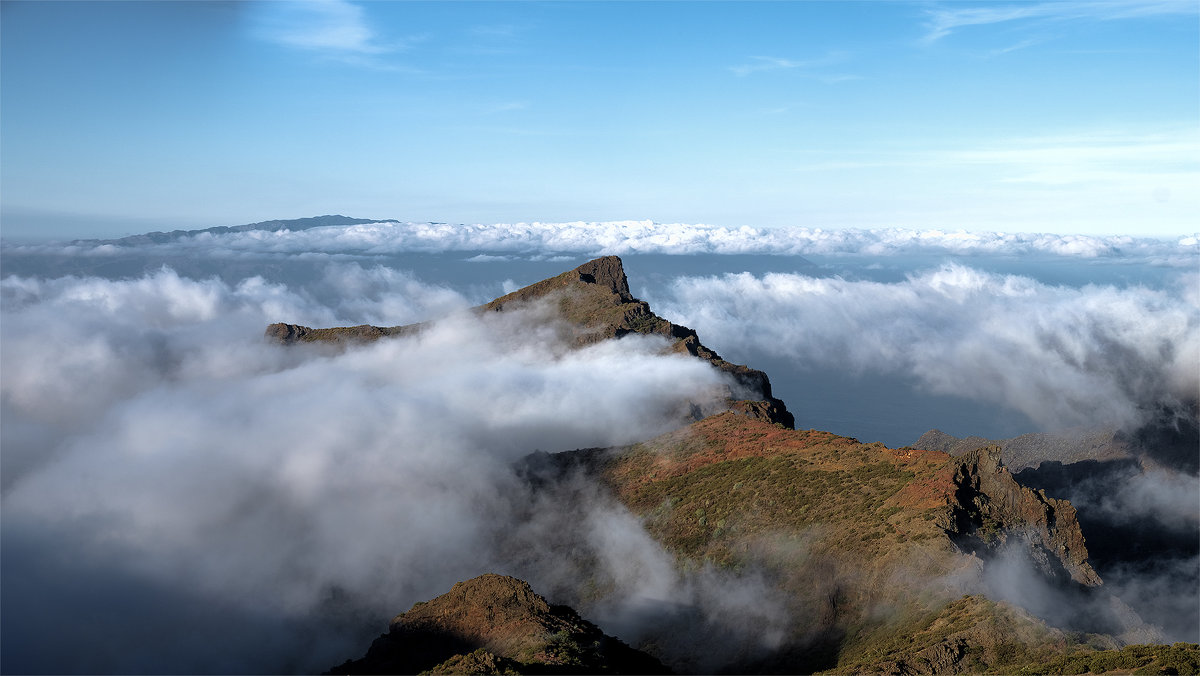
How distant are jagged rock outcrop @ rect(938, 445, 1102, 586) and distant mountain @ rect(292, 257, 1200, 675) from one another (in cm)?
17

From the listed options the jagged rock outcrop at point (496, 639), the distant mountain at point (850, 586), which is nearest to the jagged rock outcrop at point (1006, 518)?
the distant mountain at point (850, 586)

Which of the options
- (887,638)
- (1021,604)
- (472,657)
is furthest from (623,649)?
(1021,604)

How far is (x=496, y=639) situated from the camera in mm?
64188

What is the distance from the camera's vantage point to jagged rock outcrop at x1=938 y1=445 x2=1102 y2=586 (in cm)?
7631

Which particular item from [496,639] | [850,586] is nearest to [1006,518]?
[850,586]

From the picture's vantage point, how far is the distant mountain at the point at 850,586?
5509cm

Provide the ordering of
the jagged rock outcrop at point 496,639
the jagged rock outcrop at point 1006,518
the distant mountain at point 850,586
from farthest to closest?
the jagged rock outcrop at point 1006,518, the jagged rock outcrop at point 496,639, the distant mountain at point 850,586

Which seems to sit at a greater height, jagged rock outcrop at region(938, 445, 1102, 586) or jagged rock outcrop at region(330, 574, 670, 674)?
jagged rock outcrop at region(938, 445, 1102, 586)

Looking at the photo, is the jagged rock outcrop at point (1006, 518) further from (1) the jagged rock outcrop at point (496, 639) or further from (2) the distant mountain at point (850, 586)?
(1) the jagged rock outcrop at point (496, 639)

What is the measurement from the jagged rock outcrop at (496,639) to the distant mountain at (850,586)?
175mm

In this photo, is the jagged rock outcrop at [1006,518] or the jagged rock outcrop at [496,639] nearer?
the jagged rock outcrop at [496,639]

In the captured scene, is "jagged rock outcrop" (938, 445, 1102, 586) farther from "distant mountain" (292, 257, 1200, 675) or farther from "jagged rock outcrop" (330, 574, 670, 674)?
"jagged rock outcrop" (330, 574, 670, 674)

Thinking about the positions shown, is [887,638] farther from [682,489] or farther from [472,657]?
[682,489]

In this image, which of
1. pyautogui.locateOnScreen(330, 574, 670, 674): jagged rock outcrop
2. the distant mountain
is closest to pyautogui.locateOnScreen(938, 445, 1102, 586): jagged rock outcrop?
the distant mountain
